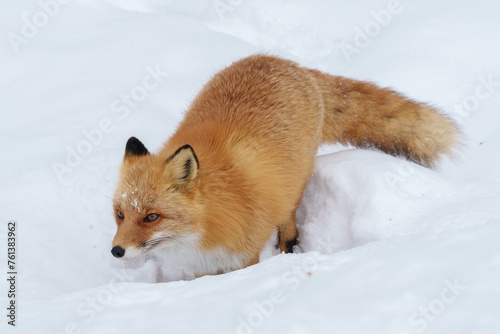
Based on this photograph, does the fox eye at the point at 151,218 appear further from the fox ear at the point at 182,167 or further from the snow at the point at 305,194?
the snow at the point at 305,194

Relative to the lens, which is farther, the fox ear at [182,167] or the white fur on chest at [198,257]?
the white fur on chest at [198,257]

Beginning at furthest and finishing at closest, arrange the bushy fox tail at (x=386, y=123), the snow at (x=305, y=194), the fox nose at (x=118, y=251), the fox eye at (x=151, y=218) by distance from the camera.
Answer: the bushy fox tail at (x=386, y=123) → the fox eye at (x=151, y=218) → the fox nose at (x=118, y=251) → the snow at (x=305, y=194)

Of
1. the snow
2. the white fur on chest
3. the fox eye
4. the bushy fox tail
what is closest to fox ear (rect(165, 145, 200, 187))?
the fox eye

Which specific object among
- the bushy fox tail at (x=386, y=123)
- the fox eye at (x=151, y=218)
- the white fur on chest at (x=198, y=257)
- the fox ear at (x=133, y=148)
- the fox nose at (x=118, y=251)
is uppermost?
the bushy fox tail at (x=386, y=123)

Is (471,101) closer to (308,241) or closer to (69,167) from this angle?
(308,241)

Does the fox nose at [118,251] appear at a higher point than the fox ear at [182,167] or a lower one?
lower

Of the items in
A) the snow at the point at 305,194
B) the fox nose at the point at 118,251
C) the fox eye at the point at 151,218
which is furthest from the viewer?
the fox eye at the point at 151,218

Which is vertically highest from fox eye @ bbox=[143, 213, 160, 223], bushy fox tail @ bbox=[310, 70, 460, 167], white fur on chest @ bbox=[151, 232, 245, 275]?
bushy fox tail @ bbox=[310, 70, 460, 167]

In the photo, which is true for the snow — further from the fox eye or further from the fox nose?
the fox eye

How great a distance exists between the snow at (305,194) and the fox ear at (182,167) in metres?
0.52

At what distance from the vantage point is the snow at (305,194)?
148 cm

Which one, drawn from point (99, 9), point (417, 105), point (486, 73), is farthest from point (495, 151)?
point (99, 9)

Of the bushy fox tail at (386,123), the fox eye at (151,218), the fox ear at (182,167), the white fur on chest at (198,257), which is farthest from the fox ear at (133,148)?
the bushy fox tail at (386,123)

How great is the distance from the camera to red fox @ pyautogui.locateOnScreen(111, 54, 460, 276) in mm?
2299
